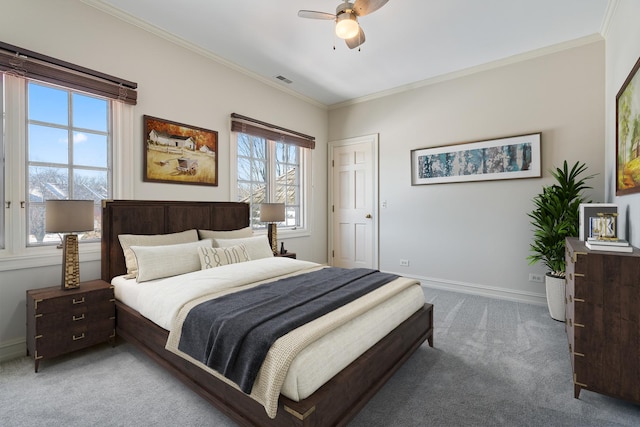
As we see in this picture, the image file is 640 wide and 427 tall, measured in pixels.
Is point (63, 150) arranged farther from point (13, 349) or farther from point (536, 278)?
point (536, 278)

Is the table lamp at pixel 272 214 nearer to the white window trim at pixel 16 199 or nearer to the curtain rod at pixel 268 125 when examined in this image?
the curtain rod at pixel 268 125

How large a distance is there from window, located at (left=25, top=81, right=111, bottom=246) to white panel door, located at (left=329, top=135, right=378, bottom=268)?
3.42 meters


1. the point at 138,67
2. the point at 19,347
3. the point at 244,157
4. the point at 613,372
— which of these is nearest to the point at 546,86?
the point at 613,372

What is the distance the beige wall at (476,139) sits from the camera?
3.39 m

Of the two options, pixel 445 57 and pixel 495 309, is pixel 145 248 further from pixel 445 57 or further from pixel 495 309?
pixel 445 57

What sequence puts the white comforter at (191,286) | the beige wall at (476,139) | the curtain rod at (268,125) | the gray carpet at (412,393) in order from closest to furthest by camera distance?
the gray carpet at (412,393) → the white comforter at (191,286) → the beige wall at (476,139) → the curtain rod at (268,125)

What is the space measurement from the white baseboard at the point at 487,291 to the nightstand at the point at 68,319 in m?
3.85


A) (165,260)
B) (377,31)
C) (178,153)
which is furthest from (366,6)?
(165,260)

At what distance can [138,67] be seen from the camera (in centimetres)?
303

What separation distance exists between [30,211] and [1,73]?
3.52ft

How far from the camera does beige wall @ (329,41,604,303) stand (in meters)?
3.39

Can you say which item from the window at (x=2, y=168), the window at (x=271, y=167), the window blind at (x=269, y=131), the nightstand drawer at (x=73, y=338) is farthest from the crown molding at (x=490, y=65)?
the nightstand drawer at (x=73, y=338)

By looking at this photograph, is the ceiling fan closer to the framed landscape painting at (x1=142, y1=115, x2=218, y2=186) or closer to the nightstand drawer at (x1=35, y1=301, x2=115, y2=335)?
the framed landscape painting at (x1=142, y1=115, x2=218, y2=186)

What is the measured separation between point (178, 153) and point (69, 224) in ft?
4.51
